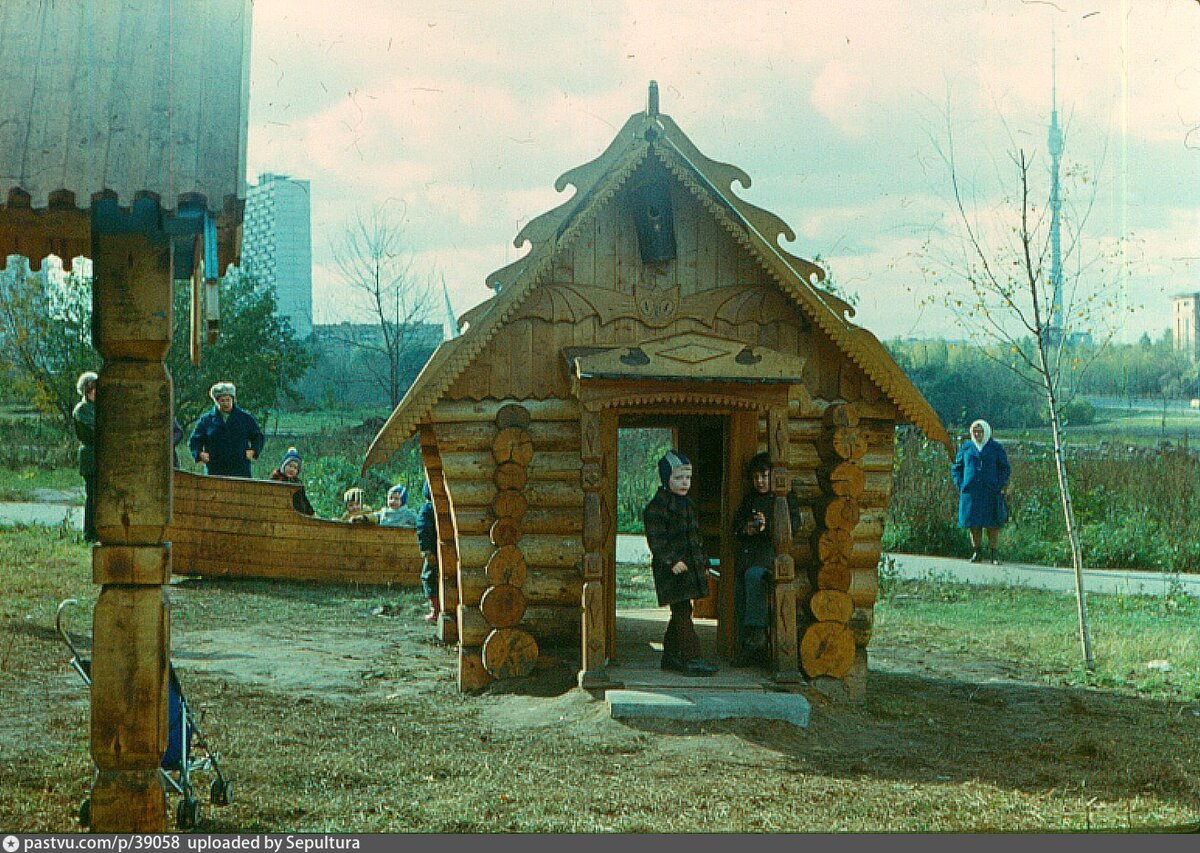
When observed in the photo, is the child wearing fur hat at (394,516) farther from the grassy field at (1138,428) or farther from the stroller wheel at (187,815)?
the grassy field at (1138,428)

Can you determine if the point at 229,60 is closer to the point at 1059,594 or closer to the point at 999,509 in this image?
the point at 1059,594

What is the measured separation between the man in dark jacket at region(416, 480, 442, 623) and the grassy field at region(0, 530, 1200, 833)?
40 cm

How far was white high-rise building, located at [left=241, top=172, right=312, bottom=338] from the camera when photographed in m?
16.8

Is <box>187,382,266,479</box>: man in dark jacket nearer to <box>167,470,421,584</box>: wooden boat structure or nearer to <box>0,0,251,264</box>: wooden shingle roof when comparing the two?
<box>167,470,421,584</box>: wooden boat structure

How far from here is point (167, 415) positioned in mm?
5750

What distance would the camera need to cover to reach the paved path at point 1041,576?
16.0 metres

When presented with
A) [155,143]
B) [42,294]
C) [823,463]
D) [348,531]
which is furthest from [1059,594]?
[42,294]

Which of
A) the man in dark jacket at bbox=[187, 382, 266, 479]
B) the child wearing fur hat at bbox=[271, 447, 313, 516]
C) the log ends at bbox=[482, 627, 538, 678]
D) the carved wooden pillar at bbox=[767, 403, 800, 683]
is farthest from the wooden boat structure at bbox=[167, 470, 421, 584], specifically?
the carved wooden pillar at bbox=[767, 403, 800, 683]

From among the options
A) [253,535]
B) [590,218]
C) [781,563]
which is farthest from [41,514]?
[781,563]

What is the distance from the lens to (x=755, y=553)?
9812mm

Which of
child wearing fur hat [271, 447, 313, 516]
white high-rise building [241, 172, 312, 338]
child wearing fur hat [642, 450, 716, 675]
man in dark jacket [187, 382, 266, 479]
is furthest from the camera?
white high-rise building [241, 172, 312, 338]

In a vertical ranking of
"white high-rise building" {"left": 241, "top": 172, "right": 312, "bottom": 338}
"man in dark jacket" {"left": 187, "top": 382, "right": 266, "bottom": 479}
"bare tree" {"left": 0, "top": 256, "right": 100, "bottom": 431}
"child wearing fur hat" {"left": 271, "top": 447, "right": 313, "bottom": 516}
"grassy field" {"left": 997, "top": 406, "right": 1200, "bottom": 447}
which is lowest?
"child wearing fur hat" {"left": 271, "top": 447, "right": 313, "bottom": 516}

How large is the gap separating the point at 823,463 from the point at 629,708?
2.65 m

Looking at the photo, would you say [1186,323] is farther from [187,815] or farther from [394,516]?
[187,815]
